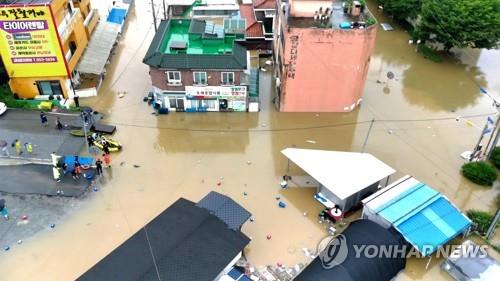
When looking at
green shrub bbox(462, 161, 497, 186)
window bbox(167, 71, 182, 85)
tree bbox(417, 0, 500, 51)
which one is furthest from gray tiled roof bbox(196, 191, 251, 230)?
tree bbox(417, 0, 500, 51)

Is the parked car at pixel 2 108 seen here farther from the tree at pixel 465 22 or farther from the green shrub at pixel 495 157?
the tree at pixel 465 22

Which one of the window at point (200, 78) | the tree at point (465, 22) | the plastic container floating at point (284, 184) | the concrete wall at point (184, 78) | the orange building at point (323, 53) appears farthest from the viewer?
the tree at point (465, 22)

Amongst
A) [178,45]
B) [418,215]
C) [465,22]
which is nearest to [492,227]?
[418,215]

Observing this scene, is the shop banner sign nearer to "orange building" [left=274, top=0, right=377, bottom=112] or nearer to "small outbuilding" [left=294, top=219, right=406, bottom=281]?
"orange building" [left=274, top=0, right=377, bottom=112]

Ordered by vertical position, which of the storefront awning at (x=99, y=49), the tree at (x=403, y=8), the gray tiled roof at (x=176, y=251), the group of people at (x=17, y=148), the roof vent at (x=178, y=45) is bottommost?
the group of people at (x=17, y=148)

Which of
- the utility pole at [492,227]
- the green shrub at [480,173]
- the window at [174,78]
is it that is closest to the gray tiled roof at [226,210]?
the window at [174,78]

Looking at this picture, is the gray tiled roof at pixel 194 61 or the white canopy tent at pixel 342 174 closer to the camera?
the white canopy tent at pixel 342 174

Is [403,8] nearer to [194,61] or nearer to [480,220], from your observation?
[194,61]
